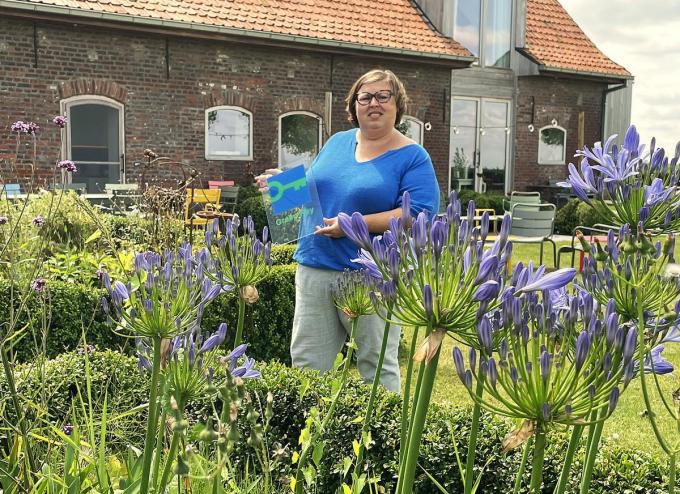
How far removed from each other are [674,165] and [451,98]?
16.3m

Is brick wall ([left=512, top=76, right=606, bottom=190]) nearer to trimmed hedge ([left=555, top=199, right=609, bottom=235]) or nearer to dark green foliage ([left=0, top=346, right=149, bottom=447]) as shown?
trimmed hedge ([left=555, top=199, right=609, bottom=235])

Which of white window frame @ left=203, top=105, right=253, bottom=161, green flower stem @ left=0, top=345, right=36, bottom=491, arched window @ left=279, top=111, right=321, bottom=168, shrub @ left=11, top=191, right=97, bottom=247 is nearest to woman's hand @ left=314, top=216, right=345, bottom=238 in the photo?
green flower stem @ left=0, top=345, right=36, bottom=491

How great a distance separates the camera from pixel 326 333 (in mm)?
4062

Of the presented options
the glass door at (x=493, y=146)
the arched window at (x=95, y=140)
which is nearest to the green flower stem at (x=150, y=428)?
the arched window at (x=95, y=140)

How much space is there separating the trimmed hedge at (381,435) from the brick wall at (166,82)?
9.54 metres

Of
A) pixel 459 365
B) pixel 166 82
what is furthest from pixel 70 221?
pixel 459 365

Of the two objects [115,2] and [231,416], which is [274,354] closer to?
[231,416]

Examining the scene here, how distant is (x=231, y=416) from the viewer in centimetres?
119

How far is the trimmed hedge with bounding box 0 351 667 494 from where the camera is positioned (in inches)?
107

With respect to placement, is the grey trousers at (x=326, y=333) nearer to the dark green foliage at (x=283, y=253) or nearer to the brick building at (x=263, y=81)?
the dark green foliage at (x=283, y=253)

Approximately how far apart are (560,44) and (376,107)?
17.5m

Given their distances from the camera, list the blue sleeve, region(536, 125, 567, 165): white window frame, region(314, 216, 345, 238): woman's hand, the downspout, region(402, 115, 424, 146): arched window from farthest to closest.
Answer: the downspout, region(536, 125, 567, 165): white window frame, region(402, 115, 424, 146): arched window, the blue sleeve, region(314, 216, 345, 238): woman's hand

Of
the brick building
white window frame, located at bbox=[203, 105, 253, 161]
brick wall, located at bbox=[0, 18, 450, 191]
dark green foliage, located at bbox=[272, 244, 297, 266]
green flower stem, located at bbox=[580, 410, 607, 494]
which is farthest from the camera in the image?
white window frame, located at bbox=[203, 105, 253, 161]

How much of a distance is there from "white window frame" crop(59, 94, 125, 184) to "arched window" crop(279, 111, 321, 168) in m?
3.13
